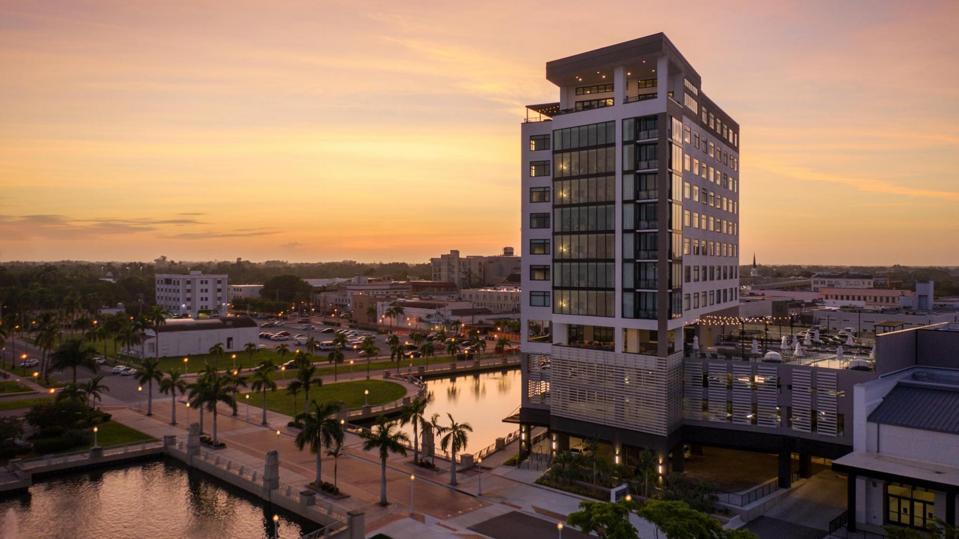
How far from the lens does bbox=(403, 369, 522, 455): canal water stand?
74.8 metres

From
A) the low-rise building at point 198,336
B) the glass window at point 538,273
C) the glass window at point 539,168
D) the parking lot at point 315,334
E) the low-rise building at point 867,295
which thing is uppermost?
the glass window at point 539,168

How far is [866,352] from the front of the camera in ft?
191

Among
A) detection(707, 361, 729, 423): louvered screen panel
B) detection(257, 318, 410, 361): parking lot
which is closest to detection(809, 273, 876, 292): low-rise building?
detection(257, 318, 410, 361): parking lot

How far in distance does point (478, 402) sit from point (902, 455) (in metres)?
56.4

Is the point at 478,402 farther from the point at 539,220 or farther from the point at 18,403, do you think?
the point at 18,403

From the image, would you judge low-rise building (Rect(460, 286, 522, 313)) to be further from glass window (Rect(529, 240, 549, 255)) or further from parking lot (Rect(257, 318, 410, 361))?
glass window (Rect(529, 240, 549, 255))

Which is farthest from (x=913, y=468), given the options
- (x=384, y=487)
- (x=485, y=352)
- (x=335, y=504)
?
(x=485, y=352)

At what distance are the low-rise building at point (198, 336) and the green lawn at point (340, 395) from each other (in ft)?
130

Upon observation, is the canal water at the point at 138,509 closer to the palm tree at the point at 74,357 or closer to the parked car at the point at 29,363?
the palm tree at the point at 74,357

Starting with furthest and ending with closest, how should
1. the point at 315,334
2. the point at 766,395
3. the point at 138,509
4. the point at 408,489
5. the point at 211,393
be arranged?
the point at 315,334 < the point at 211,393 < the point at 766,395 < the point at 408,489 < the point at 138,509

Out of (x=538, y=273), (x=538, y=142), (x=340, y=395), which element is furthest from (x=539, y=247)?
(x=340, y=395)

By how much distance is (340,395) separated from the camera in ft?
277

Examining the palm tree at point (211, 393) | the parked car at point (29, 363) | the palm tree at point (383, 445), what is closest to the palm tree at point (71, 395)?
the palm tree at point (211, 393)

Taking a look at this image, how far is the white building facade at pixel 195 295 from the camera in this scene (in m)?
183
